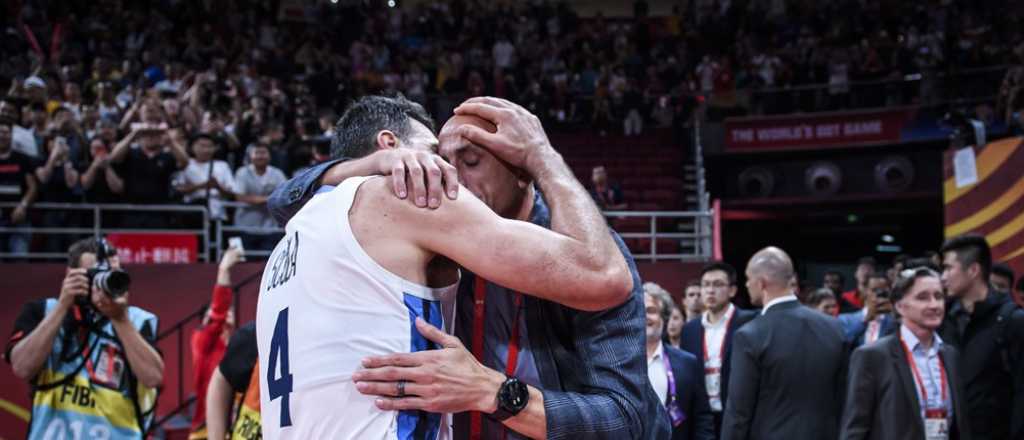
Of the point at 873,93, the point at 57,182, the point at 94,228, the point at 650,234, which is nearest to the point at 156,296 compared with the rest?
the point at 94,228

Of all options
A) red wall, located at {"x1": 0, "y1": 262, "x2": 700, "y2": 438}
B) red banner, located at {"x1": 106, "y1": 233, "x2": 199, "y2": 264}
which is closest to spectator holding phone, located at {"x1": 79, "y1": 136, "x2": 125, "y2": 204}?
red banner, located at {"x1": 106, "y1": 233, "x2": 199, "y2": 264}

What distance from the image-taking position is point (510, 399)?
2307mm

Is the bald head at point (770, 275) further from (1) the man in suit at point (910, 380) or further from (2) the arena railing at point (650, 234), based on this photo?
(2) the arena railing at point (650, 234)

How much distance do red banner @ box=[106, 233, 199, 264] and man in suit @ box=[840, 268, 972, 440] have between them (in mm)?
8069

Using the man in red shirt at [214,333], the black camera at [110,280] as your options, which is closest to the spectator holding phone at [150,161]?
the man in red shirt at [214,333]

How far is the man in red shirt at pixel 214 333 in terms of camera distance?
5883 mm

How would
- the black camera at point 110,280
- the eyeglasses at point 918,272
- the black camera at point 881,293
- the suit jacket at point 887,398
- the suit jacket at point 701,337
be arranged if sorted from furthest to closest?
the black camera at point 881,293
the suit jacket at point 701,337
the eyeglasses at point 918,272
the suit jacket at point 887,398
the black camera at point 110,280

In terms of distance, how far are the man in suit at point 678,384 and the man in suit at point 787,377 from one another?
1.01 ft

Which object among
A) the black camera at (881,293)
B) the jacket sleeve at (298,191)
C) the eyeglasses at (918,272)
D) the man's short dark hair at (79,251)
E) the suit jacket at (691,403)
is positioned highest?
the jacket sleeve at (298,191)

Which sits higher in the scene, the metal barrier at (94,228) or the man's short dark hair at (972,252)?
the metal barrier at (94,228)

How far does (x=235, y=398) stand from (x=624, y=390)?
283 centimetres

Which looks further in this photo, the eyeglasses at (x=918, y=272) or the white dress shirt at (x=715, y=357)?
the white dress shirt at (x=715, y=357)

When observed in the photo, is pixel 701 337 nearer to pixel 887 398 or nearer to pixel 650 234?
pixel 887 398

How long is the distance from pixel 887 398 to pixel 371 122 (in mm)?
3680
